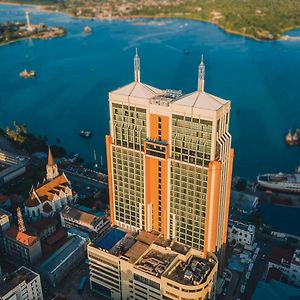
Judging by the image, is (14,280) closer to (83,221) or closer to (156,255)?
(156,255)

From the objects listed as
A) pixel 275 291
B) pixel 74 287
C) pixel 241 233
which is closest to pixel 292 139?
pixel 241 233

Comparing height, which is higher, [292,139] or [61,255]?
[61,255]

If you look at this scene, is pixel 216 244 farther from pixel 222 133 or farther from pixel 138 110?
pixel 138 110

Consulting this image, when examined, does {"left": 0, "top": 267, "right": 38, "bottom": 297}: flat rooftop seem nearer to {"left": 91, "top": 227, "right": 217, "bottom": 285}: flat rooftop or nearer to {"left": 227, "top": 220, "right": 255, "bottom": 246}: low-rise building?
{"left": 91, "top": 227, "right": 217, "bottom": 285}: flat rooftop

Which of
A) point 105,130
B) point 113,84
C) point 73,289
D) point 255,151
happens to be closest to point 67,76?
point 113,84

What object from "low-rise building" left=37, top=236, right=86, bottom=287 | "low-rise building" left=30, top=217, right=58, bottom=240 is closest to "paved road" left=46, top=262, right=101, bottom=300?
"low-rise building" left=37, top=236, right=86, bottom=287

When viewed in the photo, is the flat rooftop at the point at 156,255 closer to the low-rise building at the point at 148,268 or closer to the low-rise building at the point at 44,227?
the low-rise building at the point at 148,268
